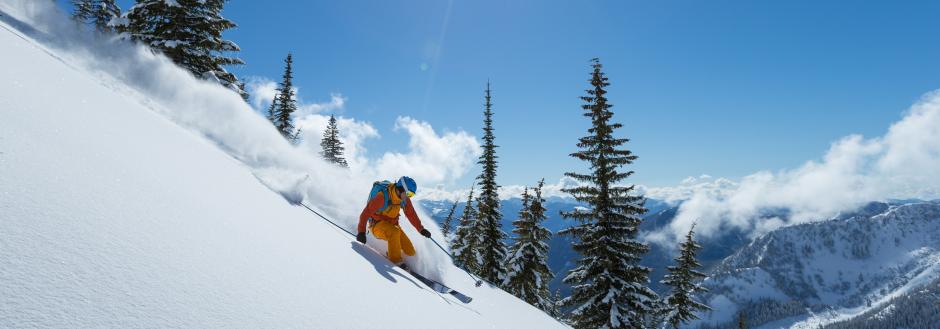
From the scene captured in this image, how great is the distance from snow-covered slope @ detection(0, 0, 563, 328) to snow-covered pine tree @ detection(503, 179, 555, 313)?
758 inches

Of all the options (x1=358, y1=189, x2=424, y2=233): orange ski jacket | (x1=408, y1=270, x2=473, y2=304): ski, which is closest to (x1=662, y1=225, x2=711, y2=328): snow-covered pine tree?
(x1=408, y1=270, x2=473, y2=304): ski

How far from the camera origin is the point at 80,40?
11.3 m

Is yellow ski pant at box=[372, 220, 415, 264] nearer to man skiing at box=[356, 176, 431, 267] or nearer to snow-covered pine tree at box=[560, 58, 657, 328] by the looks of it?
man skiing at box=[356, 176, 431, 267]

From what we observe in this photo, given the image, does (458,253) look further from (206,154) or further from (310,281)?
(310,281)

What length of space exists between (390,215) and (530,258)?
21228mm

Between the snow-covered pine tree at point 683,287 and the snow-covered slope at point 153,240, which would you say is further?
the snow-covered pine tree at point 683,287

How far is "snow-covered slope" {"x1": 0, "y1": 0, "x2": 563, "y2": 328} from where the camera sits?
193 centimetres

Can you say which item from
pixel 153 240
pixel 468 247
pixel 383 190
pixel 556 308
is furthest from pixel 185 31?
pixel 556 308

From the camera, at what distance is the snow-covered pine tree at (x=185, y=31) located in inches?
677

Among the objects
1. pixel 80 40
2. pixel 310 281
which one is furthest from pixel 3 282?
pixel 80 40

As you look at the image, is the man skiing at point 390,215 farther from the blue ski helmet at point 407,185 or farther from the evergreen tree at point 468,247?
the evergreen tree at point 468,247

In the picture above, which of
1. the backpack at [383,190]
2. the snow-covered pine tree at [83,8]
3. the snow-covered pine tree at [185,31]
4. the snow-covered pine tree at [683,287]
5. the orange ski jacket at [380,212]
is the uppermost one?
the snow-covered pine tree at [83,8]

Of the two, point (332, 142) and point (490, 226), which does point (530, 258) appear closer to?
point (490, 226)

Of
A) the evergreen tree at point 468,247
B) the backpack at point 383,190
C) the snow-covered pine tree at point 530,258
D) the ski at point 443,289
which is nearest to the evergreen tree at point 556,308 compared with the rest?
the snow-covered pine tree at point 530,258
